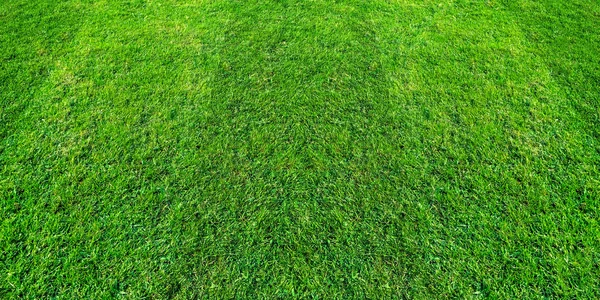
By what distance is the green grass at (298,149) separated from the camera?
8.63 ft

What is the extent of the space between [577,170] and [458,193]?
1.04 meters

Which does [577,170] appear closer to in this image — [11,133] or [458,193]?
[458,193]

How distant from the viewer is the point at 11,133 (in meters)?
3.35

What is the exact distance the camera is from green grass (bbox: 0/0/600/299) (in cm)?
263

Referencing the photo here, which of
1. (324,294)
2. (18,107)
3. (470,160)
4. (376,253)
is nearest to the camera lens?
(324,294)

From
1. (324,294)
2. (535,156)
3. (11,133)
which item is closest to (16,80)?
(11,133)

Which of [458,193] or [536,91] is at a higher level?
[536,91]

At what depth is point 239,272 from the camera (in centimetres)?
261

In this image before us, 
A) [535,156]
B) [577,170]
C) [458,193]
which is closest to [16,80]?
[458,193]

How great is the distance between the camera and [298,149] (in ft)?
11.0

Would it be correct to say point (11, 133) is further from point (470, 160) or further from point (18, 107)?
point (470, 160)

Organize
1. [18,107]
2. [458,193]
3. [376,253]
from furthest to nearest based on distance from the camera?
[18,107] → [458,193] → [376,253]

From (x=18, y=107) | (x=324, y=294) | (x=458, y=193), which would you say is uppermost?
(x=18, y=107)

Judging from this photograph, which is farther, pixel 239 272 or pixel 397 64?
pixel 397 64
